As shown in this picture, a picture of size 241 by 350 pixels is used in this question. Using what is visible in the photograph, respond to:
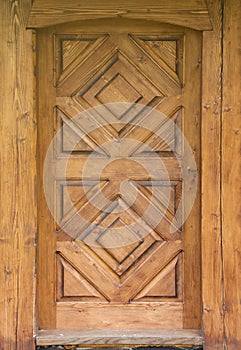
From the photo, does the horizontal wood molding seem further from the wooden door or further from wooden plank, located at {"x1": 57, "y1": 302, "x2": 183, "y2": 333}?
wooden plank, located at {"x1": 57, "y1": 302, "x2": 183, "y2": 333}

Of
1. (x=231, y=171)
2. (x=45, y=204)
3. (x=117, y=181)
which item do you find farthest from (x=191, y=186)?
(x=45, y=204)

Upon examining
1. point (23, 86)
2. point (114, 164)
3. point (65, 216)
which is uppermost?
point (23, 86)

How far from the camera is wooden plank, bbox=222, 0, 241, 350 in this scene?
3.90 metres

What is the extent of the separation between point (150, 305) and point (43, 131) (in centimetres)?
143

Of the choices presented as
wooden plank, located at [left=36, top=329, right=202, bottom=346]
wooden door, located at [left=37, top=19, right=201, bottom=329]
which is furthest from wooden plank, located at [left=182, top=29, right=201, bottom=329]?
wooden plank, located at [left=36, top=329, right=202, bottom=346]

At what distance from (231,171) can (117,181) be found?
78 centimetres

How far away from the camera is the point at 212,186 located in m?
3.95

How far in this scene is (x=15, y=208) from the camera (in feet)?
13.0

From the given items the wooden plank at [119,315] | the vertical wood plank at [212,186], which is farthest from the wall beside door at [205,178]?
the wooden plank at [119,315]

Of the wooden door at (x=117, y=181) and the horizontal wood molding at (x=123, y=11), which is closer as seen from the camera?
the horizontal wood molding at (x=123, y=11)

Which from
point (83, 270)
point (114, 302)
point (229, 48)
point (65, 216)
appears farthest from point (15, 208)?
point (229, 48)

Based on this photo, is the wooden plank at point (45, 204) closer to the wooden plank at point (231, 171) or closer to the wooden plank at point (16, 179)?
the wooden plank at point (16, 179)

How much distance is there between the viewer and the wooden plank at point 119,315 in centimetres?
408

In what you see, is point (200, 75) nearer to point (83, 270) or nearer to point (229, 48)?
point (229, 48)
